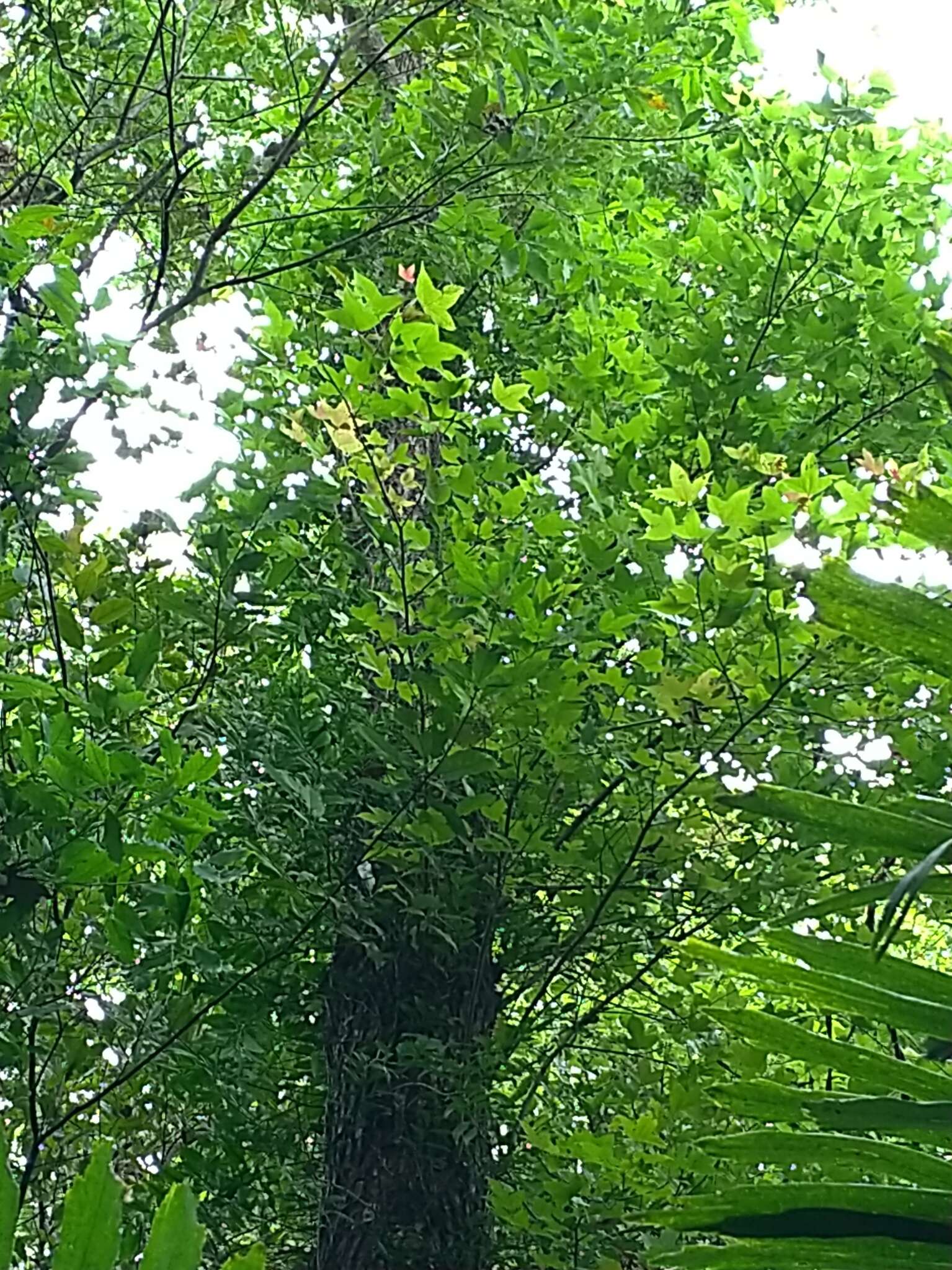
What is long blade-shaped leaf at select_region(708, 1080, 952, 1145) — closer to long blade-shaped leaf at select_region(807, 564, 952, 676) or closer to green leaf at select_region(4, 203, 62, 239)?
long blade-shaped leaf at select_region(807, 564, 952, 676)

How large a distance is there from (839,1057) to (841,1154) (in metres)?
0.04

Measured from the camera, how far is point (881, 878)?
180 centimetres

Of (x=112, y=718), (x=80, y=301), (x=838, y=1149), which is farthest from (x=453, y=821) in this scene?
(x=838, y=1149)

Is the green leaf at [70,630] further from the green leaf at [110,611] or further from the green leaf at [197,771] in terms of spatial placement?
the green leaf at [197,771]

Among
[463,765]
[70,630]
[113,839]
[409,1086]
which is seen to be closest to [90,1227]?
[113,839]

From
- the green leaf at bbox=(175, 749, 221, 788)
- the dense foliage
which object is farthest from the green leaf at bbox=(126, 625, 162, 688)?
the green leaf at bbox=(175, 749, 221, 788)

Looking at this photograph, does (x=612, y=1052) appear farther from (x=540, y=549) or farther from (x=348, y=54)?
(x=348, y=54)

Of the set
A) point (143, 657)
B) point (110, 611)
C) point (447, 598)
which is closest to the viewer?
point (143, 657)

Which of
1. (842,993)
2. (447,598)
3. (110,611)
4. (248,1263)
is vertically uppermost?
(447,598)

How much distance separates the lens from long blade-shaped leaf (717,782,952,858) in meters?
0.52

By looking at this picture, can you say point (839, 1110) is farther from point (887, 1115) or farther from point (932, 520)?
point (932, 520)

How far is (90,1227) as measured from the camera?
430 millimetres

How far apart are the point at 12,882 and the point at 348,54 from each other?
50.4 inches

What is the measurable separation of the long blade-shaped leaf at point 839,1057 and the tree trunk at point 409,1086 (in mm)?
1344
